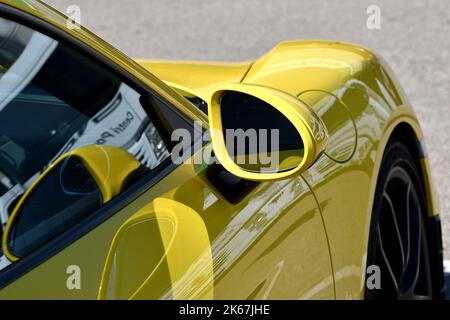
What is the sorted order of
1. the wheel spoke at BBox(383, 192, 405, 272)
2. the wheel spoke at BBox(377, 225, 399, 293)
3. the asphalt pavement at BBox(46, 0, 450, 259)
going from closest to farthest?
the wheel spoke at BBox(377, 225, 399, 293) < the wheel spoke at BBox(383, 192, 405, 272) < the asphalt pavement at BBox(46, 0, 450, 259)

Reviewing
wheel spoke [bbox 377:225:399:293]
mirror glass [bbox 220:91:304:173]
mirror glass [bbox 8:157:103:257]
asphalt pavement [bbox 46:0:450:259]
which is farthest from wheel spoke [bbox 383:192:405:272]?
asphalt pavement [bbox 46:0:450:259]

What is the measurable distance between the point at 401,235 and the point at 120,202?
1481 millimetres

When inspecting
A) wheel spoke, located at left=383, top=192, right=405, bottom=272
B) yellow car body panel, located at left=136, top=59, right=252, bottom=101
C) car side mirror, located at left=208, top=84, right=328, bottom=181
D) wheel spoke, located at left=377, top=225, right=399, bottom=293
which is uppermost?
yellow car body panel, located at left=136, top=59, right=252, bottom=101

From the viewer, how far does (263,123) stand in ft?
8.51

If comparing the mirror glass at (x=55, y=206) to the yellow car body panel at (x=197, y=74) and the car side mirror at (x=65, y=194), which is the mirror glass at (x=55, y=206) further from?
the yellow car body panel at (x=197, y=74)

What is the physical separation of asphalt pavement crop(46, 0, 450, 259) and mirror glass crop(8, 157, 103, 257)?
4.61m

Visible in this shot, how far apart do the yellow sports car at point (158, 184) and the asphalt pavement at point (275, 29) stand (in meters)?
4.16

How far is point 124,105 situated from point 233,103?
0.28 meters

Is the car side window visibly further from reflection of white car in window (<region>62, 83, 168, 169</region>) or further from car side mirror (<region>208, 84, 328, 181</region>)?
car side mirror (<region>208, 84, 328, 181</region>)

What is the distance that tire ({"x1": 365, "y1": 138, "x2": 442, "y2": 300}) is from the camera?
3.26m

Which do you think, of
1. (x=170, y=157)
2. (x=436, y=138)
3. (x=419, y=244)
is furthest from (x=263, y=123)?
(x=436, y=138)

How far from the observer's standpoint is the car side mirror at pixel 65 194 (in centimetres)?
227
